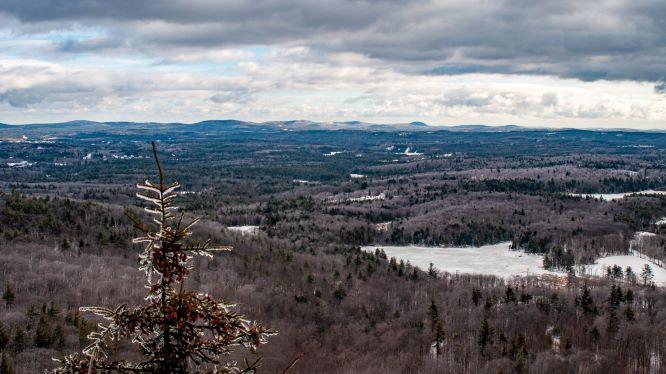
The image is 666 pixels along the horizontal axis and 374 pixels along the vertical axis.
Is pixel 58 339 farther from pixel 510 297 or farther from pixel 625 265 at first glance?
pixel 625 265

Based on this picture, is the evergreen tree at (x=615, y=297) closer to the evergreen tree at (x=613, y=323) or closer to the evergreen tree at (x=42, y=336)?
the evergreen tree at (x=613, y=323)

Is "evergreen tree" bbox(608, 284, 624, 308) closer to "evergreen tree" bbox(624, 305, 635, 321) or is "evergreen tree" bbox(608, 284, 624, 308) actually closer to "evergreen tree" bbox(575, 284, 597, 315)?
"evergreen tree" bbox(575, 284, 597, 315)

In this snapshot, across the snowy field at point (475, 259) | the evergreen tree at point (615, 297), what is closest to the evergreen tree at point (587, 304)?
the evergreen tree at point (615, 297)

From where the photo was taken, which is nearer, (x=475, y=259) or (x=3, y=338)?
(x=3, y=338)

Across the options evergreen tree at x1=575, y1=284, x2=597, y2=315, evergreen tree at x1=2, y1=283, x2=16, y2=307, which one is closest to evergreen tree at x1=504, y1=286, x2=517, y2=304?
evergreen tree at x1=575, y1=284, x2=597, y2=315

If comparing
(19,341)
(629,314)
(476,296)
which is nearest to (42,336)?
(19,341)

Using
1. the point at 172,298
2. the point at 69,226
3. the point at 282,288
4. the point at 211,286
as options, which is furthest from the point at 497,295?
the point at 172,298
